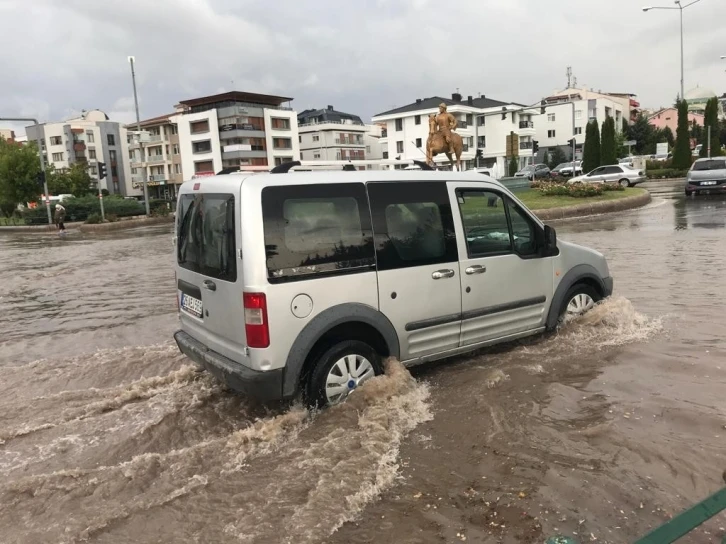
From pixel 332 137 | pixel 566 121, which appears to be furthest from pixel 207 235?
pixel 566 121

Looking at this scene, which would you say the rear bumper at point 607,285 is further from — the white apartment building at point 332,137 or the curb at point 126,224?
the white apartment building at point 332,137

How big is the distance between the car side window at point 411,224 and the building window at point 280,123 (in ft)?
260

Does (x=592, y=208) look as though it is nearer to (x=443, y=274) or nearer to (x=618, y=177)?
(x=618, y=177)

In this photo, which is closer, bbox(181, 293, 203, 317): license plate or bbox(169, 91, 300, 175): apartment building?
bbox(181, 293, 203, 317): license plate

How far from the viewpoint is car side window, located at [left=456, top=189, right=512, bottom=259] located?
517cm

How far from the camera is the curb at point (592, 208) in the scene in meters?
21.2

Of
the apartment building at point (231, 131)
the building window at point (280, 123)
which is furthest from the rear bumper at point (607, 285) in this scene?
the building window at point (280, 123)

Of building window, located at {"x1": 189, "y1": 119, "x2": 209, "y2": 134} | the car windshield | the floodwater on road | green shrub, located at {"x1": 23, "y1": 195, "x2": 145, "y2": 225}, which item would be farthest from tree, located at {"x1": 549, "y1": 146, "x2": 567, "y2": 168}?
the floodwater on road

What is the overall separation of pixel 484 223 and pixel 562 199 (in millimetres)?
20654

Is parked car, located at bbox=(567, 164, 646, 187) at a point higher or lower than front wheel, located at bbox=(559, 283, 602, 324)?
higher

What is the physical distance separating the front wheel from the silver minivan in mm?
464

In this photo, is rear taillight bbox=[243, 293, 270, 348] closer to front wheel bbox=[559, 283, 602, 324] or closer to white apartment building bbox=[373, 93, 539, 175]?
front wheel bbox=[559, 283, 602, 324]

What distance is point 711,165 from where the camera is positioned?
26.2 meters

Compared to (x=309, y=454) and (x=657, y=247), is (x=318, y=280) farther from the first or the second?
(x=657, y=247)
